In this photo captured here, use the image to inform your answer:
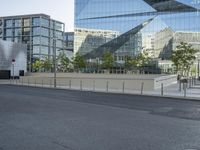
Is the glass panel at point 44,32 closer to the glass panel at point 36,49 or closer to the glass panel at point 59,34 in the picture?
the glass panel at point 36,49

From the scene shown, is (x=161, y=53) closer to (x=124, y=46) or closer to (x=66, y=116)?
(x=124, y=46)

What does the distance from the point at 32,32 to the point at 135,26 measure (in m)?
56.5

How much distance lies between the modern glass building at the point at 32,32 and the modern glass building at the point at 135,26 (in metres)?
35.2

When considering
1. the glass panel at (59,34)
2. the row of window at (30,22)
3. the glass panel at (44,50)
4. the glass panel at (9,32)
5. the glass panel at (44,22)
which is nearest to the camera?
the glass panel at (44,50)

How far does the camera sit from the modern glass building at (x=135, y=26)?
9338 cm

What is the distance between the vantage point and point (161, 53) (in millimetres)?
95000

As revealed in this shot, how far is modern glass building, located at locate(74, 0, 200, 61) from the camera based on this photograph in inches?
3676

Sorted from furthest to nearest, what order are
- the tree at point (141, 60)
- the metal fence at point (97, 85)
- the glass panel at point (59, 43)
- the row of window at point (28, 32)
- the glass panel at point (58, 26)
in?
1. the glass panel at point (58, 26)
2. the glass panel at point (59, 43)
3. the row of window at point (28, 32)
4. the tree at point (141, 60)
5. the metal fence at point (97, 85)

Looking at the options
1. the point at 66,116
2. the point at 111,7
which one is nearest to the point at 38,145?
the point at 66,116

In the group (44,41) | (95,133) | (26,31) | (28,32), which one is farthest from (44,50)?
(95,133)

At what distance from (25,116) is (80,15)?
9432cm

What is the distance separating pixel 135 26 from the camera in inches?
3875

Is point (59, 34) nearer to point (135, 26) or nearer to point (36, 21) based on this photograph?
point (36, 21)

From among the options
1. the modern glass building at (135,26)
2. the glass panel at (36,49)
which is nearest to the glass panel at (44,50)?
the glass panel at (36,49)
